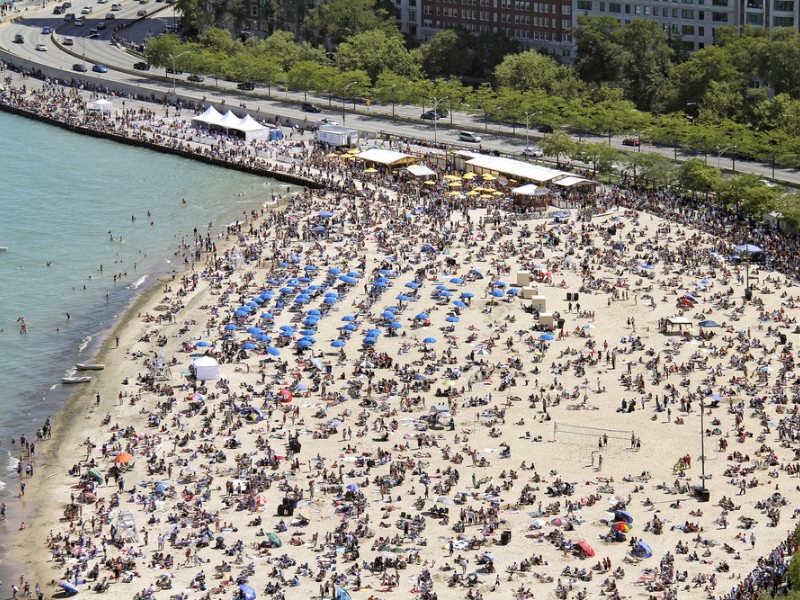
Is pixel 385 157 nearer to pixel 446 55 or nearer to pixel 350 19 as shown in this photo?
pixel 446 55

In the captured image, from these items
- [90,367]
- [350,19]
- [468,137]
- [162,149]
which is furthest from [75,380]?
[350,19]

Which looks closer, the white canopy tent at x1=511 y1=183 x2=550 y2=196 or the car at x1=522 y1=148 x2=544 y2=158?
the white canopy tent at x1=511 y1=183 x2=550 y2=196

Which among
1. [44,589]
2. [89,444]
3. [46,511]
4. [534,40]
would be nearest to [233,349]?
[89,444]

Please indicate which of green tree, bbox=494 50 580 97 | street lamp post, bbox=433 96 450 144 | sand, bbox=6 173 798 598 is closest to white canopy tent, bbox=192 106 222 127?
street lamp post, bbox=433 96 450 144

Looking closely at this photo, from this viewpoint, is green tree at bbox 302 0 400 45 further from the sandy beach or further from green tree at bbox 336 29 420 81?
the sandy beach

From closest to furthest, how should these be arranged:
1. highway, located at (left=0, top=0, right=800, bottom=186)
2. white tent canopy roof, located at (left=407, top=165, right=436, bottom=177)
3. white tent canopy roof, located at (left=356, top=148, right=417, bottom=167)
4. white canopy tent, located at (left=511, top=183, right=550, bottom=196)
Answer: white canopy tent, located at (left=511, top=183, right=550, bottom=196)
white tent canopy roof, located at (left=407, top=165, right=436, bottom=177)
white tent canopy roof, located at (left=356, top=148, right=417, bottom=167)
highway, located at (left=0, top=0, right=800, bottom=186)
